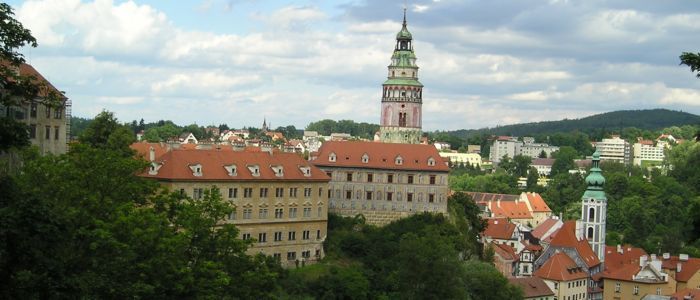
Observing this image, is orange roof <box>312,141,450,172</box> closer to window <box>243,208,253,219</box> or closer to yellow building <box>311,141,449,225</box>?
yellow building <box>311,141,449,225</box>

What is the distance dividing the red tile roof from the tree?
6395 centimetres

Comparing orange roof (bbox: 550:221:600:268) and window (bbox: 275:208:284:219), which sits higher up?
window (bbox: 275:208:284:219)

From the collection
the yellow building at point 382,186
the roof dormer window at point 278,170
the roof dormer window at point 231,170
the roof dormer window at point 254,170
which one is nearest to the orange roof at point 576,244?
the yellow building at point 382,186

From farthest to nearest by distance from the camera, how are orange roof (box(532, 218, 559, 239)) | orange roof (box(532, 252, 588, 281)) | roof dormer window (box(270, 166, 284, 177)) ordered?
orange roof (box(532, 218, 559, 239))
orange roof (box(532, 252, 588, 281))
roof dormer window (box(270, 166, 284, 177))

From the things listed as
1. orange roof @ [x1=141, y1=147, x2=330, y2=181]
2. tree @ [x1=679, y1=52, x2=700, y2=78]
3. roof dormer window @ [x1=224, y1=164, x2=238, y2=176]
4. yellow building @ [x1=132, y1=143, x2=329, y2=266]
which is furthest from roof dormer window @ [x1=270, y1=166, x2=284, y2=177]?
tree @ [x1=679, y1=52, x2=700, y2=78]

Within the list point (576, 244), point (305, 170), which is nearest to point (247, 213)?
point (305, 170)

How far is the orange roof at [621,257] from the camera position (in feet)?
344

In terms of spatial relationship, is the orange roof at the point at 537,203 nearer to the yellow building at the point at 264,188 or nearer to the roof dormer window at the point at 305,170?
the yellow building at the point at 264,188

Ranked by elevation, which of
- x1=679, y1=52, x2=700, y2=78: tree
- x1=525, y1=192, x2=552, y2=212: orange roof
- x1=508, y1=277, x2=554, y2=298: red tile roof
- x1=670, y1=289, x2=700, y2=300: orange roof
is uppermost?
x1=679, y1=52, x2=700, y2=78: tree

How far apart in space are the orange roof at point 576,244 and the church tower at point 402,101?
783 inches

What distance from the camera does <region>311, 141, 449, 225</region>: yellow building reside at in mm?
75500

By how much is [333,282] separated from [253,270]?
24.8 meters

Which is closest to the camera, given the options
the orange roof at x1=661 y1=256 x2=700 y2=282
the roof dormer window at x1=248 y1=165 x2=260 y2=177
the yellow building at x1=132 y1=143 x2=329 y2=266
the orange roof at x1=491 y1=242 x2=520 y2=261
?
the yellow building at x1=132 y1=143 x2=329 y2=266

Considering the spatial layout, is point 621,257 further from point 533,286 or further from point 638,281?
point 533,286
